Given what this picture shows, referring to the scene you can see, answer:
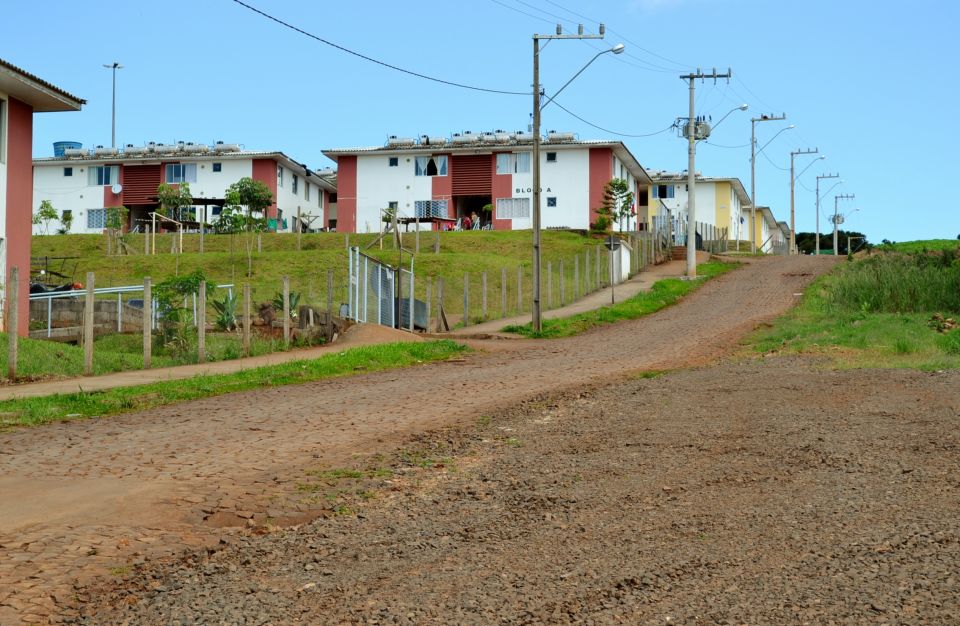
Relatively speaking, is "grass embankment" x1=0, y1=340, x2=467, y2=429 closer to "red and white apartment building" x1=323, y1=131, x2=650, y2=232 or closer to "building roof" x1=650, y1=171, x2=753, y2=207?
"red and white apartment building" x1=323, y1=131, x2=650, y2=232

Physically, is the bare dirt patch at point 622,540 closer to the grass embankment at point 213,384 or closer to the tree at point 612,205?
the grass embankment at point 213,384

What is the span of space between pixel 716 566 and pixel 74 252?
55577 millimetres

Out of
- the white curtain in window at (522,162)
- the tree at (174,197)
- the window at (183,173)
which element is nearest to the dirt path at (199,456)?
the tree at (174,197)

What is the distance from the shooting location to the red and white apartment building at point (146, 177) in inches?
2783

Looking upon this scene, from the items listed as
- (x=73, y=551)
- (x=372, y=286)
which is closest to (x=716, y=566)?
(x=73, y=551)

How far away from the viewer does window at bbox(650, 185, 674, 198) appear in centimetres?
8356

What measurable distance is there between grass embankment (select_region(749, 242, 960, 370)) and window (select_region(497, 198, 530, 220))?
1184 inches

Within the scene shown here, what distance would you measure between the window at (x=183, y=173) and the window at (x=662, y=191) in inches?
1331

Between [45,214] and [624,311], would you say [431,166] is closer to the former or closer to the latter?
[45,214]

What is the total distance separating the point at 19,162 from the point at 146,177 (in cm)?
4593

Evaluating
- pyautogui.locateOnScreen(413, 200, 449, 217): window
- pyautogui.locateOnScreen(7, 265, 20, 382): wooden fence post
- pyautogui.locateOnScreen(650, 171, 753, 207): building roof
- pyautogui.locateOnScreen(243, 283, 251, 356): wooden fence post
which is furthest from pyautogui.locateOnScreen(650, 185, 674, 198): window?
pyautogui.locateOnScreen(7, 265, 20, 382): wooden fence post

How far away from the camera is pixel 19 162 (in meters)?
27.8

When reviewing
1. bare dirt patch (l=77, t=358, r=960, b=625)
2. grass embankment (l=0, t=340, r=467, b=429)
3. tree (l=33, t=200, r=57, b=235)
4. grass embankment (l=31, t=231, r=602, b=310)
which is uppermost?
tree (l=33, t=200, r=57, b=235)

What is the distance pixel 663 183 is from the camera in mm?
83250
